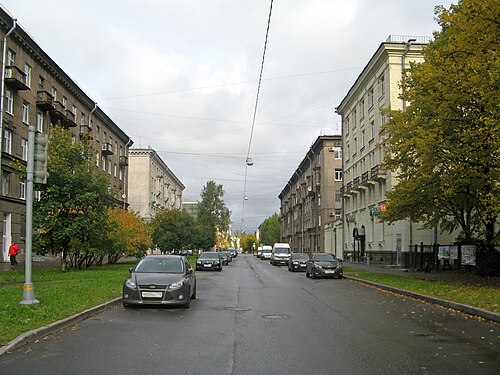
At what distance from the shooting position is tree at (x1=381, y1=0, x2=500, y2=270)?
17.5m

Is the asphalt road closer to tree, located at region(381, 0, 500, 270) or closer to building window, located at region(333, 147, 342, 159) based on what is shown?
tree, located at region(381, 0, 500, 270)

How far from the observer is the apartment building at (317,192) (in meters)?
67.2

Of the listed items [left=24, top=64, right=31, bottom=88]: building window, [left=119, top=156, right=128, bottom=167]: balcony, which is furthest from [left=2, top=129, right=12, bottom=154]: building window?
[left=119, top=156, right=128, bottom=167]: balcony

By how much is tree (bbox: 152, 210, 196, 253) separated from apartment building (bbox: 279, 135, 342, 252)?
64.5ft

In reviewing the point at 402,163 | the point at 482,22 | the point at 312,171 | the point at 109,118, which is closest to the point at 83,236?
the point at 402,163

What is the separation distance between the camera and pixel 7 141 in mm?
33062

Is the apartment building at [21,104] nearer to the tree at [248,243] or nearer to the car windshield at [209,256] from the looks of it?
the car windshield at [209,256]

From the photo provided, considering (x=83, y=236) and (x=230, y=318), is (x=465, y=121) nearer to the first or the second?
(x=230, y=318)

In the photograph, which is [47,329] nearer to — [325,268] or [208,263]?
[325,268]

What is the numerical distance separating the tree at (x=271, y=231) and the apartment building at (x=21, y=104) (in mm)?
96585

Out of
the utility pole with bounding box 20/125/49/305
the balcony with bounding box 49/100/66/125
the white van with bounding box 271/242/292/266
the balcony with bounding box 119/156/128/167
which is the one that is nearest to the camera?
the utility pole with bounding box 20/125/49/305

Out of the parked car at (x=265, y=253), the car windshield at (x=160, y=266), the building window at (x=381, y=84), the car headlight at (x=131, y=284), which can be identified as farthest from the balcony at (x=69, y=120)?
the parked car at (x=265, y=253)

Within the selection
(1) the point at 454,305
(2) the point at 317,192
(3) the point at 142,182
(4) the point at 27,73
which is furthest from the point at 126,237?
(3) the point at 142,182

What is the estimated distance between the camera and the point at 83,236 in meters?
27.3
